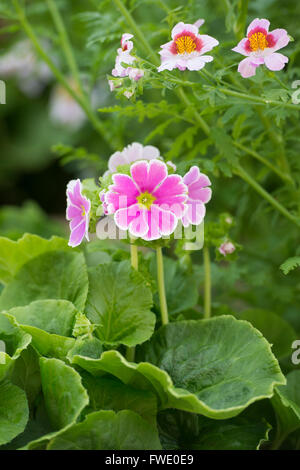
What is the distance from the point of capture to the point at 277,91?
2.69 feet

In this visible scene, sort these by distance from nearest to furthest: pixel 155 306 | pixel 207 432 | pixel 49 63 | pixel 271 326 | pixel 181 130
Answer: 1. pixel 207 432
2. pixel 155 306
3. pixel 271 326
4. pixel 49 63
5. pixel 181 130

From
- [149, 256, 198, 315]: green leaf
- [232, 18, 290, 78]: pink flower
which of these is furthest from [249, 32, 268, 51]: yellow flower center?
[149, 256, 198, 315]: green leaf

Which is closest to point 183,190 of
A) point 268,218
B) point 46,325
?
point 46,325

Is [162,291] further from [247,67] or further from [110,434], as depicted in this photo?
[247,67]

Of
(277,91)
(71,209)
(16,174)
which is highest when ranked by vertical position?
(277,91)

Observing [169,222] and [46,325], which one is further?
[46,325]

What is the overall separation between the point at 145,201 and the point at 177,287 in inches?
11.4

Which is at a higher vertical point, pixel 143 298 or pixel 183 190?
pixel 183 190

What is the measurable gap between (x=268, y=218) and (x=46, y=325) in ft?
2.83

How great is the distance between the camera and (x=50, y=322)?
925mm

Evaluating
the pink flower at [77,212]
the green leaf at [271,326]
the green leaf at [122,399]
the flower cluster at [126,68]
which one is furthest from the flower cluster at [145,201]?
the green leaf at [271,326]

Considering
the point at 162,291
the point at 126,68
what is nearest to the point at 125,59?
the point at 126,68

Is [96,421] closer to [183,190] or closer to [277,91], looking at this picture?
[183,190]

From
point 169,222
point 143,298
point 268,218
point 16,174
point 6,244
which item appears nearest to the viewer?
point 169,222
